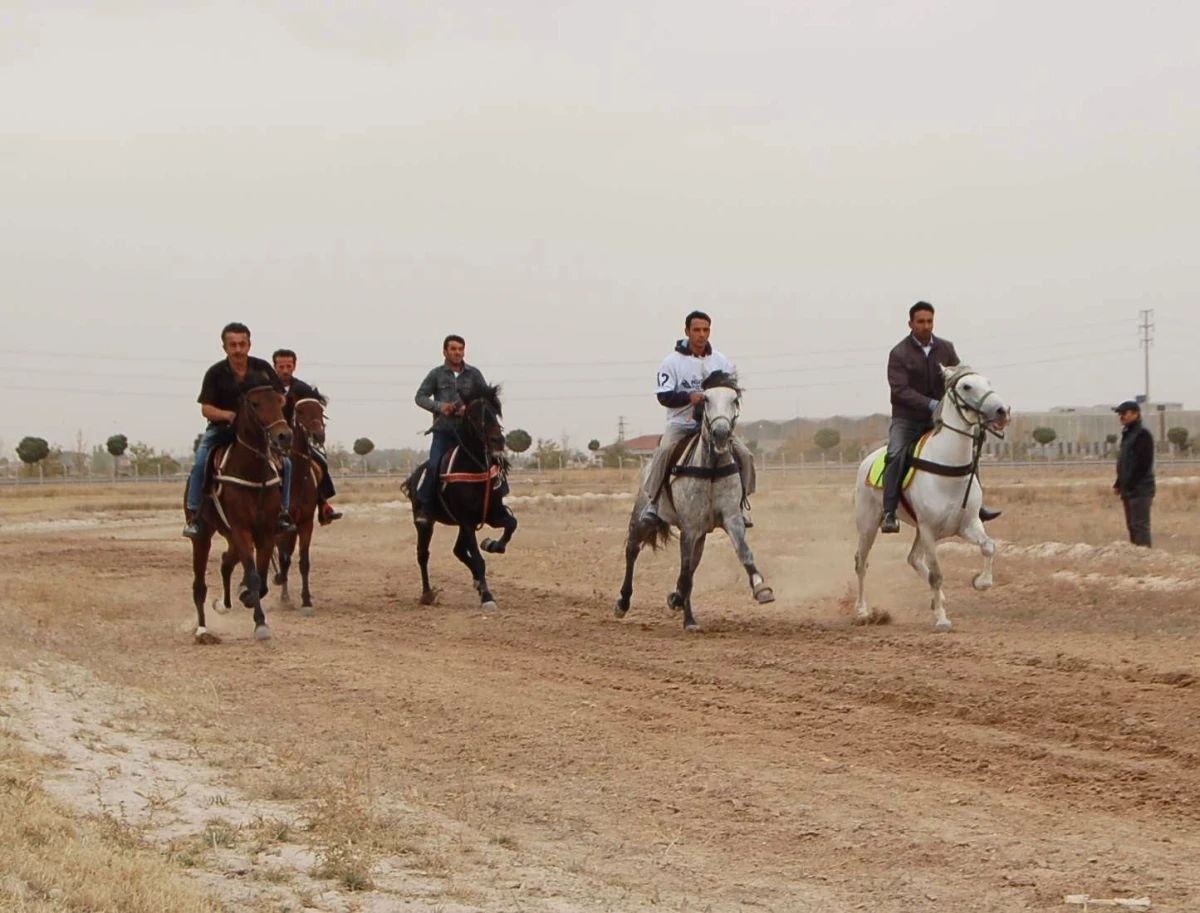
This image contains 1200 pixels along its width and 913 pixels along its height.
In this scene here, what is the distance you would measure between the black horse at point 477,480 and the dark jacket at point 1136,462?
27.1 ft

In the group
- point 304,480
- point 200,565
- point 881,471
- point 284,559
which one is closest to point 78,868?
point 200,565

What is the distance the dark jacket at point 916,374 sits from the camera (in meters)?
14.8

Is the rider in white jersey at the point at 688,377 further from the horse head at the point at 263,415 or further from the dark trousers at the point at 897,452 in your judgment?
the horse head at the point at 263,415

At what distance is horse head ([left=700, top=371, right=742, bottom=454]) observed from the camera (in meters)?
13.9

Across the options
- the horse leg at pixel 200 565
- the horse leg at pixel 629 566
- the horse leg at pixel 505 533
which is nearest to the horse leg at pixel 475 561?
the horse leg at pixel 505 533

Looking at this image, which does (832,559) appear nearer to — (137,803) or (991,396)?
(991,396)

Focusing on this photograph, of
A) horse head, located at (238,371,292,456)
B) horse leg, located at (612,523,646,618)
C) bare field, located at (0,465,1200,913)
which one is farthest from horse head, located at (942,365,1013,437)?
horse head, located at (238,371,292,456)

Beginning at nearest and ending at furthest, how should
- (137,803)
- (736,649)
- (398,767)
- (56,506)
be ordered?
(137,803) → (398,767) → (736,649) → (56,506)

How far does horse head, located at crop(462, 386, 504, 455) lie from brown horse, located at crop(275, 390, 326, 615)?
6.64ft

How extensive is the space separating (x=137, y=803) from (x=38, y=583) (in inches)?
590

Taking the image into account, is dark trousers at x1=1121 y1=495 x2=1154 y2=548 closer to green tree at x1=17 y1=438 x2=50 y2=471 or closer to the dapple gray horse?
the dapple gray horse

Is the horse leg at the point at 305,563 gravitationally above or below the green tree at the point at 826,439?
below

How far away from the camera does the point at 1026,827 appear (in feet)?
22.1

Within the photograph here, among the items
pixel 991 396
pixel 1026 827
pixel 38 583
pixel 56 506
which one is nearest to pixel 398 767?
pixel 1026 827
